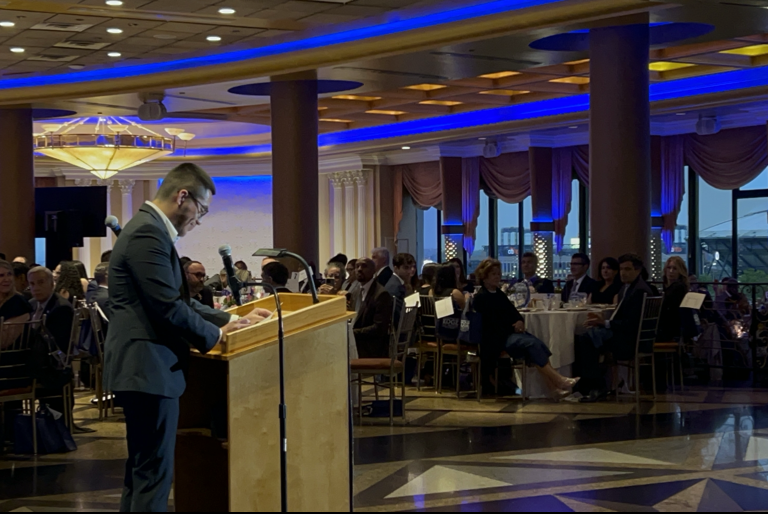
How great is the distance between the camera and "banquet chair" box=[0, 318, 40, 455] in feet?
21.3

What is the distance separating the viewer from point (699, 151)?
1505 cm

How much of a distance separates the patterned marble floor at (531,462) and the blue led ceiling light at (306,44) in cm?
358

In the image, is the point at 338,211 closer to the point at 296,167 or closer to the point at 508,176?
the point at 508,176

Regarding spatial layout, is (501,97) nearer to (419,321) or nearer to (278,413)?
(419,321)

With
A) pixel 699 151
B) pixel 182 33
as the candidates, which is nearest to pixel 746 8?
pixel 182 33

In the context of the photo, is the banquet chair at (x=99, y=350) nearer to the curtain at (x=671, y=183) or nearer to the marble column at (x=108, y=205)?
the curtain at (x=671, y=183)

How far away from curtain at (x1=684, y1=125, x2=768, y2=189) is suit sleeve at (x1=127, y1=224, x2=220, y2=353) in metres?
12.4

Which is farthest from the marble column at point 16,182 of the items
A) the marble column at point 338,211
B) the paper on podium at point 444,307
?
the marble column at point 338,211

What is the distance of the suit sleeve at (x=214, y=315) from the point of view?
146 inches

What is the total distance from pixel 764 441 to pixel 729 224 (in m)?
9.66

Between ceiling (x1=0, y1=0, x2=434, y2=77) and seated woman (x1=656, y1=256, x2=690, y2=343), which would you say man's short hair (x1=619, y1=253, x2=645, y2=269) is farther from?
ceiling (x1=0, y1=0, x2=434, y2=77)

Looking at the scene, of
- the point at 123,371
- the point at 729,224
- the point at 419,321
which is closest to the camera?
the point at 123,371

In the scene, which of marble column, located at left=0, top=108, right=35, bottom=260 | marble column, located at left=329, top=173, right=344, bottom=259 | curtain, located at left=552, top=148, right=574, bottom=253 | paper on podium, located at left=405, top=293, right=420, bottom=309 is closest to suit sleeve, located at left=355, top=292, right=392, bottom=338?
paper on podium, located at left=405, top=293, right=420, bottom=309

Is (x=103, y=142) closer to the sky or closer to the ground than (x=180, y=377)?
closer to the sky
